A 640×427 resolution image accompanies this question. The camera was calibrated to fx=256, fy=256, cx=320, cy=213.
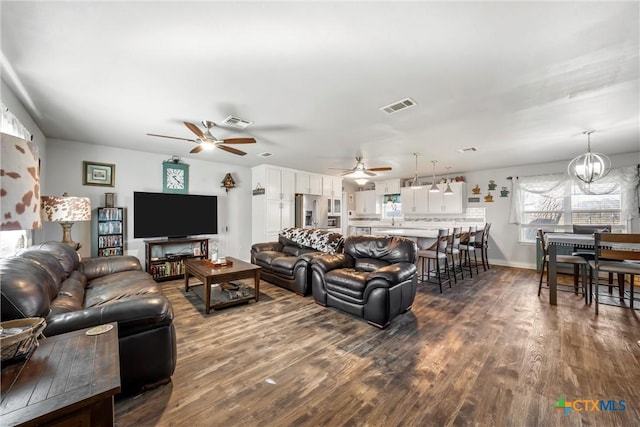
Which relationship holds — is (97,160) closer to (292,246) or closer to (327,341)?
(292,246)

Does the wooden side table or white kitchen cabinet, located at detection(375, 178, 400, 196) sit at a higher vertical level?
white kitchen cabinet, located at detection(375, 178, 400, 196)

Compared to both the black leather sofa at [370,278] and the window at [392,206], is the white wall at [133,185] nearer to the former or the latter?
the black leather sofa at [370,278]

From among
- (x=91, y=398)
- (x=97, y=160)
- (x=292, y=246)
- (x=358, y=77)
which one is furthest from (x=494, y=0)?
(x=97, y=160)

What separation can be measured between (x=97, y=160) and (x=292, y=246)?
3.79m

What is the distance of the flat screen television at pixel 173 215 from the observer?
479 cm

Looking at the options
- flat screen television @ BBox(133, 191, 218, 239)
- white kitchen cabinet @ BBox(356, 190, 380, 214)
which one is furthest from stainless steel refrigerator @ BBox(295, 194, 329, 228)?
white kitchen cabinet @ BBox(356, 190, 380, 214)

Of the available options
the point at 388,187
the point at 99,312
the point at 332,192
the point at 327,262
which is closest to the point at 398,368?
the point at 327,262

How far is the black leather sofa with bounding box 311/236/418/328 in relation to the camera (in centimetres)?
278

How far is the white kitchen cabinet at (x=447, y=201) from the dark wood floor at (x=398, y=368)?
A: 379 centimetres

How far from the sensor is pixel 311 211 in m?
6.90

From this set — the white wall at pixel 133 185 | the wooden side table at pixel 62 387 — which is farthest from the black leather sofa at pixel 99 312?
the white wall at pixel 133 185

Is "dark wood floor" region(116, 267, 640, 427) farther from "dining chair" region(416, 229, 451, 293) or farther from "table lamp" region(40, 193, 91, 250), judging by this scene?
"table lamp" region(40, 193, 91, 250)

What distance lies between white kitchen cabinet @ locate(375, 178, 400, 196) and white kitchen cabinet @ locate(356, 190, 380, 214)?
0.81ft

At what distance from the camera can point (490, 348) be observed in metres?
2.38
